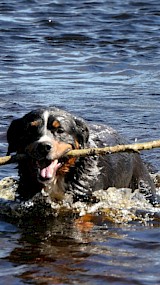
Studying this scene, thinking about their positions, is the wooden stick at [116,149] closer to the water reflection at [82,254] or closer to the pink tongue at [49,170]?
the pink tongue at [49,170]

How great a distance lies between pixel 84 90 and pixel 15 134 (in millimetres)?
6096

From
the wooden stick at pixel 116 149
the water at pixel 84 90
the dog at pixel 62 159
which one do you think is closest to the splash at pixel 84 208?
the dog at pixel 62 159

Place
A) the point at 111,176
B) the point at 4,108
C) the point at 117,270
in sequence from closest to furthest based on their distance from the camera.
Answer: the point at 117,270
the point at 111,176
the point at 4,108

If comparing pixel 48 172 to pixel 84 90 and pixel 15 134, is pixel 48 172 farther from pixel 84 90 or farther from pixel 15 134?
pixel 84 90

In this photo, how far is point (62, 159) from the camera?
7703 millimetres

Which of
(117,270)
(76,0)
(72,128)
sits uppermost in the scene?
(76,0)

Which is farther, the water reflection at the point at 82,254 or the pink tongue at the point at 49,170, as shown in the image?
the pink tongue at the point at 49,170

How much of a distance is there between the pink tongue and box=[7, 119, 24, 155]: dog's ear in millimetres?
483

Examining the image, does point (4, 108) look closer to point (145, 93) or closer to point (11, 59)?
A: point (145, 93)

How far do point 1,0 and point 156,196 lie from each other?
1516 centimetres

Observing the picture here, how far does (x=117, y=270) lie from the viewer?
254 inches

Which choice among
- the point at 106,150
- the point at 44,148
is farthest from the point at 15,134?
the point at 106,150

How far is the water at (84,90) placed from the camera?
21.6ft

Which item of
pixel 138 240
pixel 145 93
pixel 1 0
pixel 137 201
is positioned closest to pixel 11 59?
pixel 145 93
